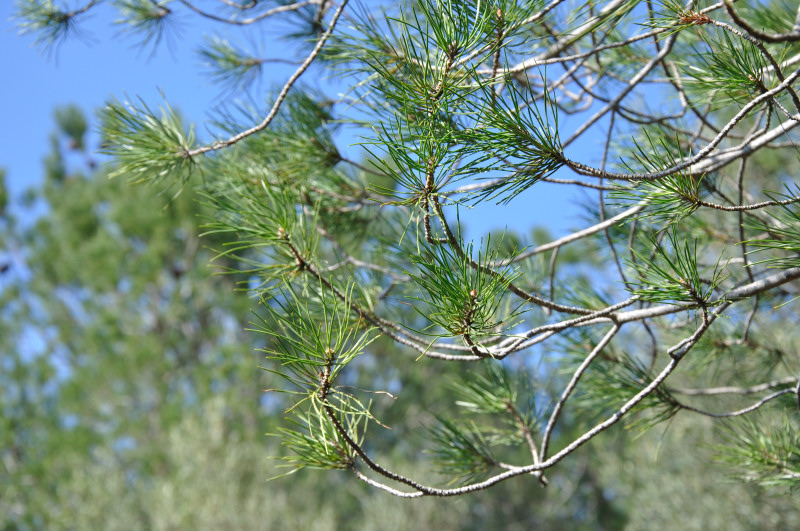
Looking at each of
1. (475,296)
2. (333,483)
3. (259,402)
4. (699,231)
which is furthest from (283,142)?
(333,483)

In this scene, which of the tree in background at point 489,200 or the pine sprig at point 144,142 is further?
the pine sprig at point 144,142

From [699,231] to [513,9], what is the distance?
38.5 inches

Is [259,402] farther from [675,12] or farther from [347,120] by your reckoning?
[675,12]

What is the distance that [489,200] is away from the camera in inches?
32.2

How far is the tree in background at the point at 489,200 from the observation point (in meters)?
0.79

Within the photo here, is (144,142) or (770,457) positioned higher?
(144,142)

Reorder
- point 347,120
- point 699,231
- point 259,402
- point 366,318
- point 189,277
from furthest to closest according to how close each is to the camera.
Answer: point 189,277
point 259,402
point 699,231
point 347,120
point 366,318

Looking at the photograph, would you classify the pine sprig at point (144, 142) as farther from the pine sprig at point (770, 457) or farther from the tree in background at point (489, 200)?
the pine sprig at point (770, 457)

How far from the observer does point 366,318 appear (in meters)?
1.11

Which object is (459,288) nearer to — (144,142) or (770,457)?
(144,142)

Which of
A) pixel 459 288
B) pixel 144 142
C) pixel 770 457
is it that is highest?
pixel 144 142

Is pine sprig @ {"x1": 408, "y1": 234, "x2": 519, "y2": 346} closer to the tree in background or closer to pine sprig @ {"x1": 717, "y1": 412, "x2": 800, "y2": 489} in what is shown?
the tree in background

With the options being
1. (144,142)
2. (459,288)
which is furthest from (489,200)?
(144,142)

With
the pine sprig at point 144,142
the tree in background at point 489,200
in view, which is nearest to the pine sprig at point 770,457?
the tree in background at point 489,200
